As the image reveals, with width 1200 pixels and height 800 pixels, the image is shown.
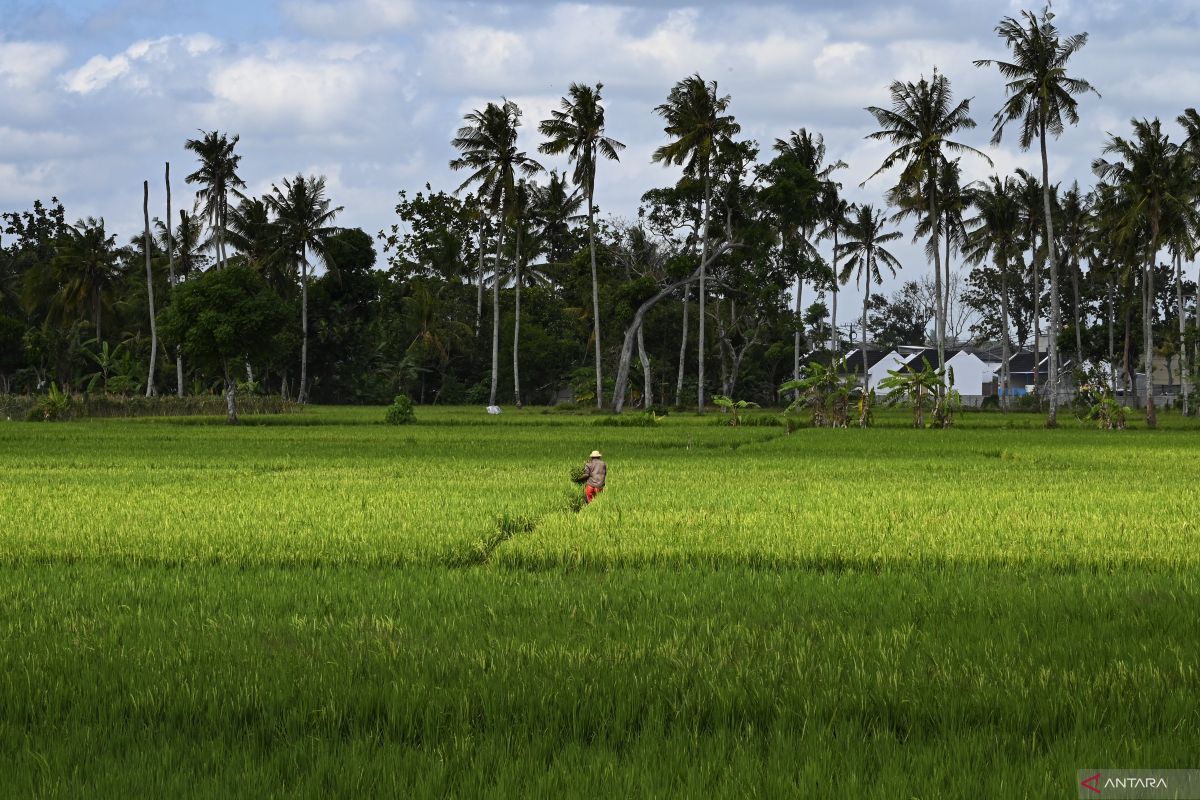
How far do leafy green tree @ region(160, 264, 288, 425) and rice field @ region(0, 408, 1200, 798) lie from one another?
2790 cm

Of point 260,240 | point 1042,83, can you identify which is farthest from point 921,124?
point 260,240

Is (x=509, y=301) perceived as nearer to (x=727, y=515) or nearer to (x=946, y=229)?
(x=946, y=229)

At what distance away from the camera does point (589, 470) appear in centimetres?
1602

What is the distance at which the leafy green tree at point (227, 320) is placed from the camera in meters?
42.2

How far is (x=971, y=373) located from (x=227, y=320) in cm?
6594

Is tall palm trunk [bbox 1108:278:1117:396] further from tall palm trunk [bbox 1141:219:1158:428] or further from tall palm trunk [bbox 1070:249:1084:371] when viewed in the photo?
tall palm trunk [bbox 1141:219:1158:428]

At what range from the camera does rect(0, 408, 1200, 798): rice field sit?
4.50 metres

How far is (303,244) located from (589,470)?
48399 mm

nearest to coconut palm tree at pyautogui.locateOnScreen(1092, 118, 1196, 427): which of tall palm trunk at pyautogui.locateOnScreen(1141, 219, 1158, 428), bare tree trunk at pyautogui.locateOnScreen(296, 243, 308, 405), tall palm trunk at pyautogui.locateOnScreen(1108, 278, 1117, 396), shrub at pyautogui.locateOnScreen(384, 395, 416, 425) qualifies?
tall palm trunk at pyautogui.locateOnScreen(1141, 219, 1158, 428)

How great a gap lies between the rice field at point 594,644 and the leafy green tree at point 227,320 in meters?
27.9

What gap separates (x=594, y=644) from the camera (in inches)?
256

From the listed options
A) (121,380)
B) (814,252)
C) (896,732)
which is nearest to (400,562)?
(896,732)

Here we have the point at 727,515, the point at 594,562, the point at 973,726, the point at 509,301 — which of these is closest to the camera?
the point at 973,726

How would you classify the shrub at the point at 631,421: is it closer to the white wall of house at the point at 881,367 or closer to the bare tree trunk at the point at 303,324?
the bare tree trunk at the point at 303,324
